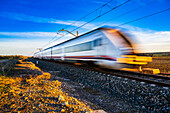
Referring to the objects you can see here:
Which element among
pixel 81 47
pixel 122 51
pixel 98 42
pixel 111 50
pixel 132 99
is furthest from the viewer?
pixel 81 47

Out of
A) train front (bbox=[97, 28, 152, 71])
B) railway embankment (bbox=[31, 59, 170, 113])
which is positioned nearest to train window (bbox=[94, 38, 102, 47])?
train front (bbox=[97, 28, 152, 71])

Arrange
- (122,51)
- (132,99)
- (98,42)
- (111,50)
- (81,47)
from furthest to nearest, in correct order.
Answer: (81,47) < (98,42) < (111,50) < (122,51) < (132,99)

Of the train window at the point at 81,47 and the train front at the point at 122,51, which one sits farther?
the train window at the point at 81,47

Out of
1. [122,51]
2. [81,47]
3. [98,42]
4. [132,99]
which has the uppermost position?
[98,42]

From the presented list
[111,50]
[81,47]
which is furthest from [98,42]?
[81,47]

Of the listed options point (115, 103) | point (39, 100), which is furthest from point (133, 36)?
point (39, 100)

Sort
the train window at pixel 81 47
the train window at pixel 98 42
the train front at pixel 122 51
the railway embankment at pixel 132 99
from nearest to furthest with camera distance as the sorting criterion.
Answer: the railway embankment at pixel 132 99 → the train front at pixel 122 51 → the train window at pixel 98 42 → the train window at pixel 81 47

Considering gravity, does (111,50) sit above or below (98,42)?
below

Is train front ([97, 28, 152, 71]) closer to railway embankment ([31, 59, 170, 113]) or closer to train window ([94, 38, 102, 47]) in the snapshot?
train window ([94, 38, 102, 47])

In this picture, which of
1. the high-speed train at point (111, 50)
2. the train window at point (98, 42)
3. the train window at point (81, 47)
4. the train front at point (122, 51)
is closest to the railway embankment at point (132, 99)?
the train front at point (122, 51)

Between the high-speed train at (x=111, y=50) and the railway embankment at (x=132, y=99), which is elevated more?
the high-speed train at (x=111, y=50)

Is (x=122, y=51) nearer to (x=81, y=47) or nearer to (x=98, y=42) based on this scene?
(x=98, y=42)

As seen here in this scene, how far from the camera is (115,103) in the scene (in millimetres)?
3932

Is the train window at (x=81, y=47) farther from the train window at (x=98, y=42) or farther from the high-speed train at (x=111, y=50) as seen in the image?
the train window at (x=98, y=42)
